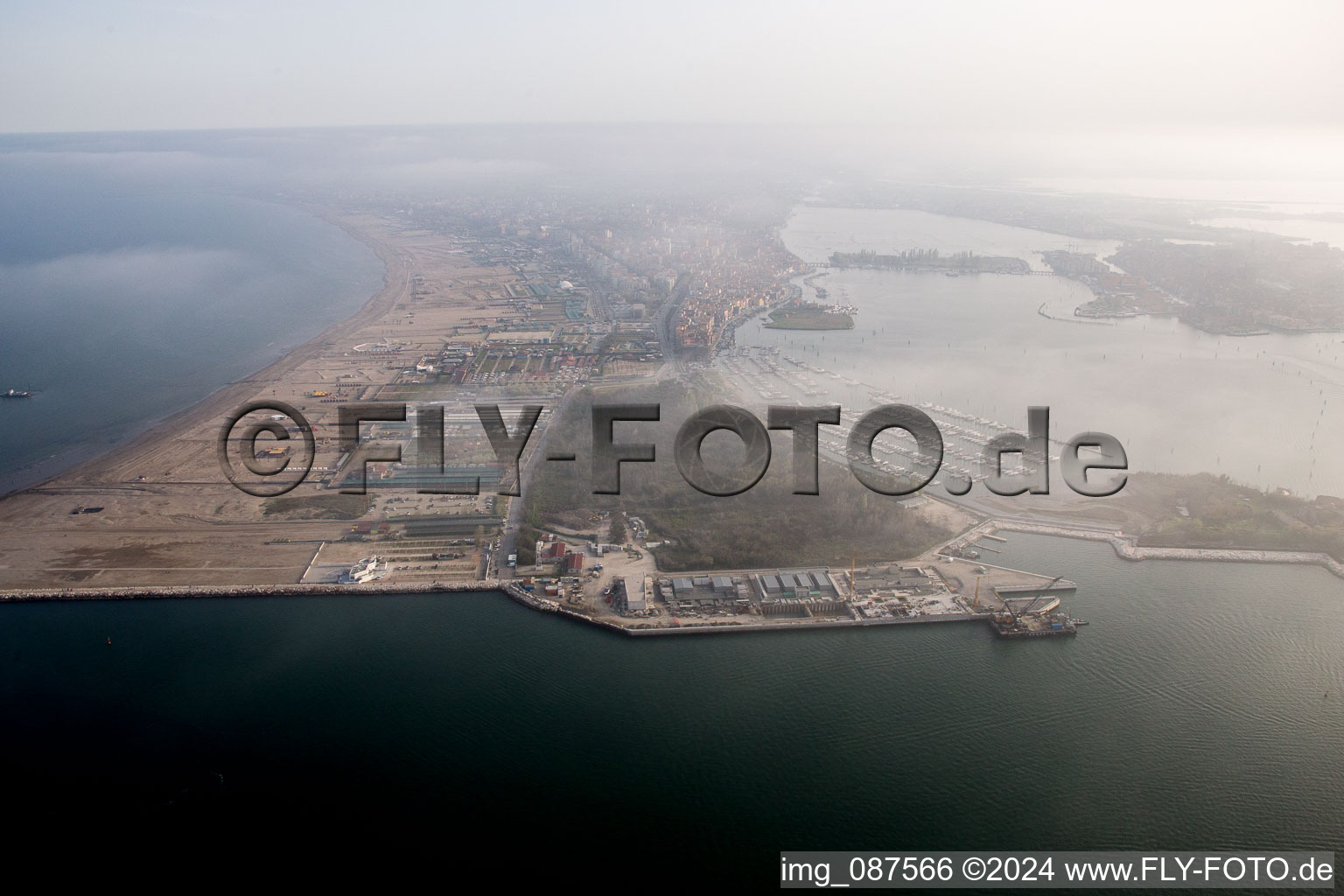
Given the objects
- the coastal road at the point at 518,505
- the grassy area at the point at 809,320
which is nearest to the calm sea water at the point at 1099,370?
the grassy area at the point at 809,320

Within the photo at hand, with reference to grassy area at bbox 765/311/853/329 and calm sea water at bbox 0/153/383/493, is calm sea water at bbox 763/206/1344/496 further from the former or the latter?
calm sea water at bbox 0/153/383/493

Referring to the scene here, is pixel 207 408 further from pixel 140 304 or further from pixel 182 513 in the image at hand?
pixel 140 304

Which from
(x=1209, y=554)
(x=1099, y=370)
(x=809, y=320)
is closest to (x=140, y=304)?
(x=809, y=320)

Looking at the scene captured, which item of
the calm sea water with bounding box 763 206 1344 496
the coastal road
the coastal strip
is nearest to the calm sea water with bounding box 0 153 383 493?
the coastal road

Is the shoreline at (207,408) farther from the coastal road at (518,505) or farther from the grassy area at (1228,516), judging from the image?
the grassy area at (1228,516)

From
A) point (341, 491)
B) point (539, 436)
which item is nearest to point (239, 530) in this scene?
point (341, 491)

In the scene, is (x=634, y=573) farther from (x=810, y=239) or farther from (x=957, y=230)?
(x=957, y=230)
